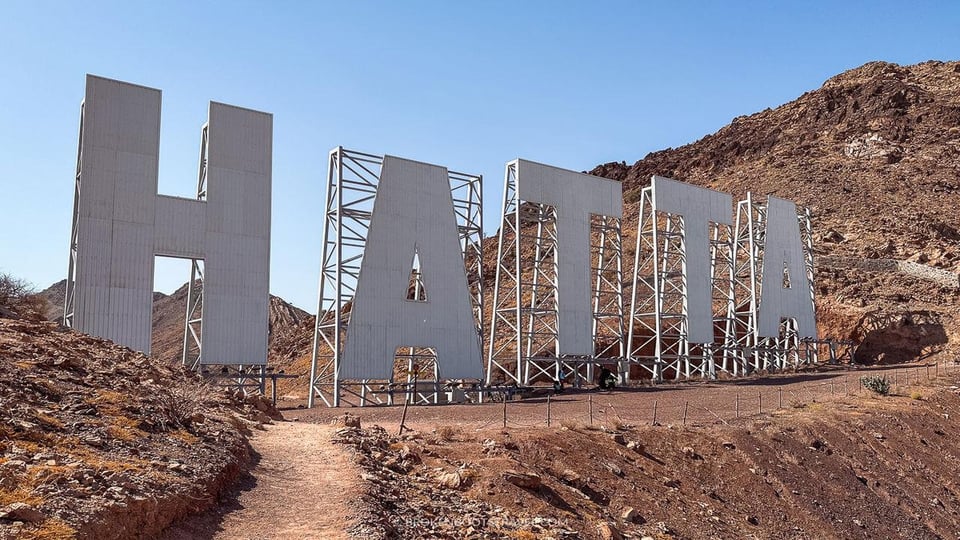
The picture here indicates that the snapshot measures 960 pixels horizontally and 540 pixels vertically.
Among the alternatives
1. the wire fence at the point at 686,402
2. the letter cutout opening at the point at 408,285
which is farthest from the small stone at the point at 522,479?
the letter cutout opening at the point at 408,285

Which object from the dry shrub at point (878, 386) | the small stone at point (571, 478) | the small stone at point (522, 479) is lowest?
the small stone at point (571, 478)

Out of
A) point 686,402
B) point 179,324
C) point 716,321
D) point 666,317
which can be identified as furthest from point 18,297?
point 179,324

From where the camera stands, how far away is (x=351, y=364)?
26812 millimetres

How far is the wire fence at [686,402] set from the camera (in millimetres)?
21844

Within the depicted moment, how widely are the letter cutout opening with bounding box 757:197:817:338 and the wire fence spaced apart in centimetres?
460

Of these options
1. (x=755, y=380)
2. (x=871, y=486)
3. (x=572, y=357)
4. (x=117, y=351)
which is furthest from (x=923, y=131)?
(x=117, y=351)

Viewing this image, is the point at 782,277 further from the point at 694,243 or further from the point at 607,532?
the point at 607,532

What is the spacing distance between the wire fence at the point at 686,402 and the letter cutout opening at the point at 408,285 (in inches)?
110

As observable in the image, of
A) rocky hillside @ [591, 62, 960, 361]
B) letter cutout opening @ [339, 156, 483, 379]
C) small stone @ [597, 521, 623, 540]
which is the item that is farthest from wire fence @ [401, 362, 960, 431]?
rocky hillside @ [591, 62, 960, 361]

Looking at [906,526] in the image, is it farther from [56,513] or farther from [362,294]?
[56,513]

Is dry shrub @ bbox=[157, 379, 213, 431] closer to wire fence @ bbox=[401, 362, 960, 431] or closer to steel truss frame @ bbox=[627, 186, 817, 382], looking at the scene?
wire fence @ bbox=[401, 362, 960, 431]

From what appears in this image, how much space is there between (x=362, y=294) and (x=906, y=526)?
54.3 feet

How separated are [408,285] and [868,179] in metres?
54.8

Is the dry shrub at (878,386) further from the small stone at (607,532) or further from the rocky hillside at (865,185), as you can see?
the small stone at (607,532)
